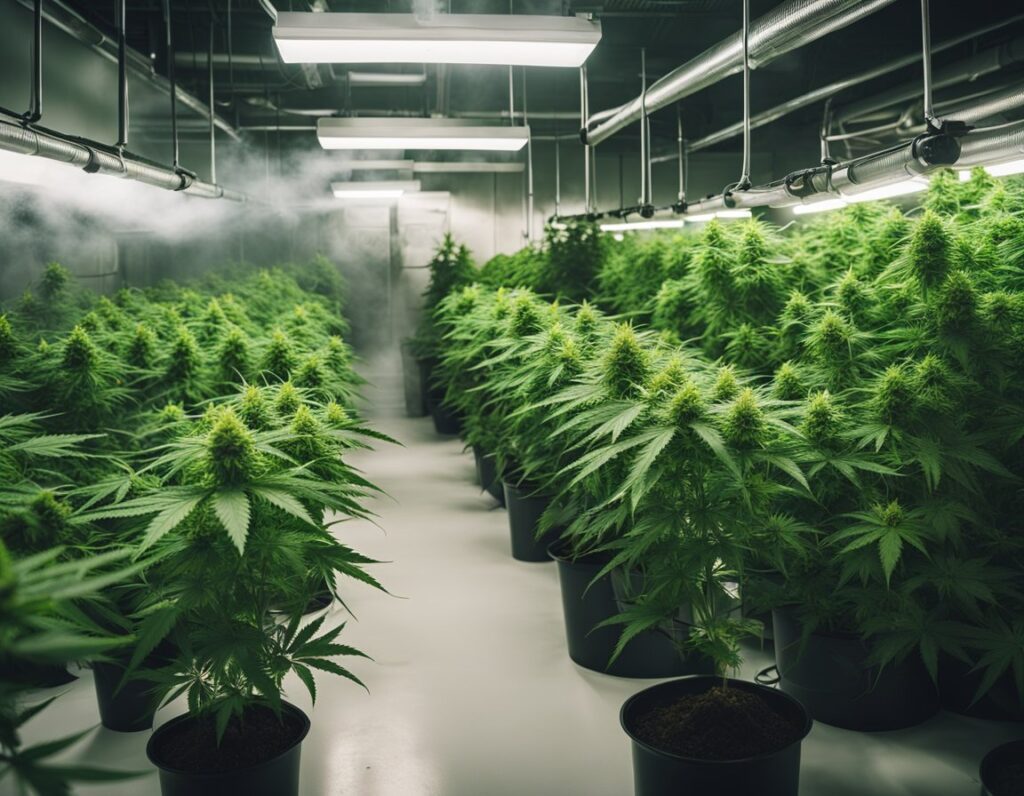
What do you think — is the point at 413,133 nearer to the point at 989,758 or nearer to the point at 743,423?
the point at 743,423

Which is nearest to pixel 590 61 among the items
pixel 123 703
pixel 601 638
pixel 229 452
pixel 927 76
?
pixel 927 76

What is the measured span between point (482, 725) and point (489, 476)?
10.5 ft

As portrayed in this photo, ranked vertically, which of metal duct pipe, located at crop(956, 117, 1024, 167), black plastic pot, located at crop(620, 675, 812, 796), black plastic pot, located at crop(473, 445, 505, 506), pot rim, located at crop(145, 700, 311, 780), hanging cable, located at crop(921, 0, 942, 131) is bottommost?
black plastic pot, located at crop(620, 675, 812, 796)

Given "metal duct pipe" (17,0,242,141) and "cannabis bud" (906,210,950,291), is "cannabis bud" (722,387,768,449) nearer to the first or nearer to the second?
"cannabis bud" (906,210,950,291)

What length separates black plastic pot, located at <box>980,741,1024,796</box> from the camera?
1936 millimetres

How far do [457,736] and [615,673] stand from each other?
68 cm

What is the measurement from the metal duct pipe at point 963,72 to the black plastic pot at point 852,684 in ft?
17.7

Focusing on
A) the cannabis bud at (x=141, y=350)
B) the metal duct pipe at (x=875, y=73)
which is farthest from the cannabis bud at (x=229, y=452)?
the metal duct pipe at (x=875, y=73)

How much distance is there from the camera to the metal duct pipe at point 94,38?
18.2 feet

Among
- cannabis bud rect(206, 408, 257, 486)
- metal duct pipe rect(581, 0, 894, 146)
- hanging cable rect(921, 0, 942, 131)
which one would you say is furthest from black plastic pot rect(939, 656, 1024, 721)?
cannabis bud rect(206, 408, 257, 486)

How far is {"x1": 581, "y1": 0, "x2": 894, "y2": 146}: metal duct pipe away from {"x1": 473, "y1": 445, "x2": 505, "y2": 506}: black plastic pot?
2540 mm

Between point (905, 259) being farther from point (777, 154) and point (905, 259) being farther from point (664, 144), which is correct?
point (777, 154)

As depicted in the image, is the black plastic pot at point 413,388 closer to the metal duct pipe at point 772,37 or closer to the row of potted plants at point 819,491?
the metal duct pipe at point 772,37

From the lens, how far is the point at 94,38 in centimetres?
621
